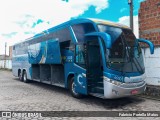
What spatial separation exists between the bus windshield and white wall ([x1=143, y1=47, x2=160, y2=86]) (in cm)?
222

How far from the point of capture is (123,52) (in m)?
8.74

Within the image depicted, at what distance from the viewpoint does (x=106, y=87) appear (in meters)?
8.18

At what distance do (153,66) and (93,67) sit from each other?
3551 millimetres

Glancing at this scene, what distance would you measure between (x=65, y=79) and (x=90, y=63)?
6.84 ft

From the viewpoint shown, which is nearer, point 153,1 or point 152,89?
point 152,89

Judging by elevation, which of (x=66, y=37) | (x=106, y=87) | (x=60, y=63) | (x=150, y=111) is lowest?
(x=150, y=111)

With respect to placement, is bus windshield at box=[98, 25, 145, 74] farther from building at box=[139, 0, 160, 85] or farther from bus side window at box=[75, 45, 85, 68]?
building at box=[139, 0, 160, 85]

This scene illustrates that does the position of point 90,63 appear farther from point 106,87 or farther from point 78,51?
point 106,87

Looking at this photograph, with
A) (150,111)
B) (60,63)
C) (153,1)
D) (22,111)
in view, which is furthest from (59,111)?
(153,1)

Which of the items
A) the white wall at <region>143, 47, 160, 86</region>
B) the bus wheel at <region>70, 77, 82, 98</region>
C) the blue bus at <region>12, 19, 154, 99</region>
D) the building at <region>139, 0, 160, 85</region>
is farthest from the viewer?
the building at <region>139, 0, 160, 85</region>

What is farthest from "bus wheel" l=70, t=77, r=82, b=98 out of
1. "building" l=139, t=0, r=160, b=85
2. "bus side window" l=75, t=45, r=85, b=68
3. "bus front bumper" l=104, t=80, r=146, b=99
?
"building" l=139, t=0, r=160, b=85

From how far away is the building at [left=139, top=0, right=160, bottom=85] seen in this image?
37.1 ft

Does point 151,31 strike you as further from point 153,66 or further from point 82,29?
point 82,29

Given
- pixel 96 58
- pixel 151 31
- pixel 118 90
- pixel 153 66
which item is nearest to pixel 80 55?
pixel 96 58
